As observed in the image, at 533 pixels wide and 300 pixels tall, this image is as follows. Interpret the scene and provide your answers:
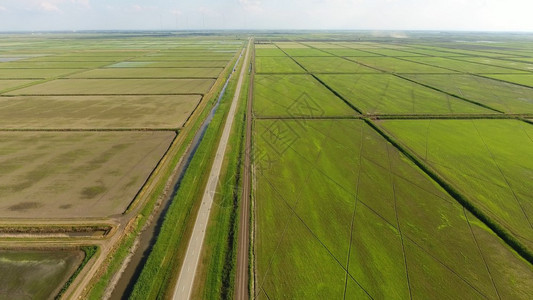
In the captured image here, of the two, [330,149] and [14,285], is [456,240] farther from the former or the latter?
[14,285]

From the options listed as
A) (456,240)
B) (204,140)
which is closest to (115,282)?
(204,140)

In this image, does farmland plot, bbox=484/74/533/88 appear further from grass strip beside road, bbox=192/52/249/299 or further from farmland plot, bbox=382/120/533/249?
grass strip beside road, bbox=192/52/249/299

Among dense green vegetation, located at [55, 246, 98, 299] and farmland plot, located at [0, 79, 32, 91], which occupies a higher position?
farmland plot, located at [0, 79, 32, 91]

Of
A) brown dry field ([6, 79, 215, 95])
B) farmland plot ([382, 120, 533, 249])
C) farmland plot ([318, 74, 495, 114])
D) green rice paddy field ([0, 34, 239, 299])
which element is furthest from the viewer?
brown dry field ([6, 79, 215, 95])

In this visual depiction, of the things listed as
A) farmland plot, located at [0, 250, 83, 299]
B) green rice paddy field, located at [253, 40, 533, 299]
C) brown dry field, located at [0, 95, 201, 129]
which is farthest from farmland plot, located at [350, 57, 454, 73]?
farmland plot, located at [0, 250, 83, 299]

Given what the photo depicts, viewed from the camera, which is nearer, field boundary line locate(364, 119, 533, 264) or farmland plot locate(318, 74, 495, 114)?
field boundary line locate(364, 119, 533, 264)

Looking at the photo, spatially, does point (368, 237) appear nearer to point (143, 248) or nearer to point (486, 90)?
point (143, 248)

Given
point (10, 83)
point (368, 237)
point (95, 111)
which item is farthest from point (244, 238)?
point (10, 83)
